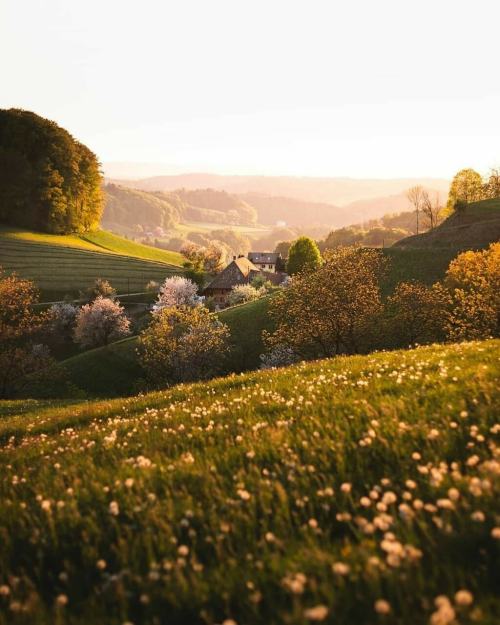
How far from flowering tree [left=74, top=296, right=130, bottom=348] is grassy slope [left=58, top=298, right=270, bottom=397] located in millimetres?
14439

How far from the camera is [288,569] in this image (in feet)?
12.0

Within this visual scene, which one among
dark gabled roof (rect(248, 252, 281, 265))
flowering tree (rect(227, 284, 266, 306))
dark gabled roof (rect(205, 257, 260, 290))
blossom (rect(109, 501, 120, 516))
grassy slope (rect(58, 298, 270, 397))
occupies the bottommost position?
grassy slope (rect(58, 298, 270, 397))

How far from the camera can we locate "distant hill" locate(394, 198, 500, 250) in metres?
90.2

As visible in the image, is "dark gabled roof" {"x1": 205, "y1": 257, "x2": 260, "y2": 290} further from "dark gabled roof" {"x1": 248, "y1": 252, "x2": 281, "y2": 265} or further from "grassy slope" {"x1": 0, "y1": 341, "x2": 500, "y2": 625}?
"grassy slope" {"x1": 0, "y1": 341, "x2": 500, "y2": 625}

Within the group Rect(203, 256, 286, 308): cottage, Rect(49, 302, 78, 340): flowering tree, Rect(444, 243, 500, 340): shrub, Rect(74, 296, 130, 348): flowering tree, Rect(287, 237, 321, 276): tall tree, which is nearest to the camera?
Rect(444, 243, 500, 340): shrub

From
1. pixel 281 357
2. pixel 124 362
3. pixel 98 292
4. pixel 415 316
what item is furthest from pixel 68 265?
pixel 415 316

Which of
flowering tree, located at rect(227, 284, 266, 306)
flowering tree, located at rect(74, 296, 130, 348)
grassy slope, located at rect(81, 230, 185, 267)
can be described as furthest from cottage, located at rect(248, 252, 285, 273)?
flowering tree, located at rect(74, 296, 130, 348)

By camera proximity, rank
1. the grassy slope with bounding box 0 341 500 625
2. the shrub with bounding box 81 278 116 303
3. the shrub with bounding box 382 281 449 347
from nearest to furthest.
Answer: the grassy slope with bounding box 0 341 500 625
the shrub with bounding box 382 281 449 347
the shrub with bounding box 81 278 116 303

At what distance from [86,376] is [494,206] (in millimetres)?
102442

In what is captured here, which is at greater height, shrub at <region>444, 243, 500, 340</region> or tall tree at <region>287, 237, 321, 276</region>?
tall tree at <region>287, 237, 321, 276</region>

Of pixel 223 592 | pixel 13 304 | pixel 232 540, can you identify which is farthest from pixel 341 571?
pixel 13 304

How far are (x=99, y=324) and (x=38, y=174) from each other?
64590 mm

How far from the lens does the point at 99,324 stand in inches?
3046

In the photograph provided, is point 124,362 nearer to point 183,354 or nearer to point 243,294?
point 183,354
